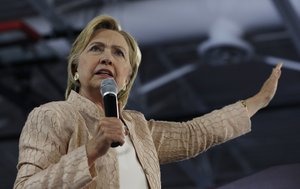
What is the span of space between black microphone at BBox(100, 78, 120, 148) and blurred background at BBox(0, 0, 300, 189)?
112 inches

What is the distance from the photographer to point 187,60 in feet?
19.5

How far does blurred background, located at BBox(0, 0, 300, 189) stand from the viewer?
14.0 ft

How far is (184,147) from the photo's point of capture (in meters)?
1.55

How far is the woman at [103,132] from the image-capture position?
4.00 feet

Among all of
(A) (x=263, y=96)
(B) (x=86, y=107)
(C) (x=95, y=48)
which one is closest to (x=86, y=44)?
(C) (x=95, y=48)

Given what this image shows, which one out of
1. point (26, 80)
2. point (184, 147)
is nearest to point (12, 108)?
point (26, 80)

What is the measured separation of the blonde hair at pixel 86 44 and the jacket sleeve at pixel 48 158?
17 cm

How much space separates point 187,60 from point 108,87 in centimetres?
468

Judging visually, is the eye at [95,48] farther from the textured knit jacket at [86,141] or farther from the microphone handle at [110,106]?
the microphone handle at [110,106]

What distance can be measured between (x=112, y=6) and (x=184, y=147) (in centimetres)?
316

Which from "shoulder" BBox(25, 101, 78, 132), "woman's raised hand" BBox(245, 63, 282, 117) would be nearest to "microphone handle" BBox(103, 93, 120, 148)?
"shoulder" BBox(25, 101, 78, 132)

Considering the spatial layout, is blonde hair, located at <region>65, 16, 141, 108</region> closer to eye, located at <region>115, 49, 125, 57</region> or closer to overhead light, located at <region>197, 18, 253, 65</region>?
eye, located at <region>115, 49, 125, 57</region>

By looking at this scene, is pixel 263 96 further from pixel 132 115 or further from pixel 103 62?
pixel 103 62

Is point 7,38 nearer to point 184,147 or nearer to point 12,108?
point 12,108
